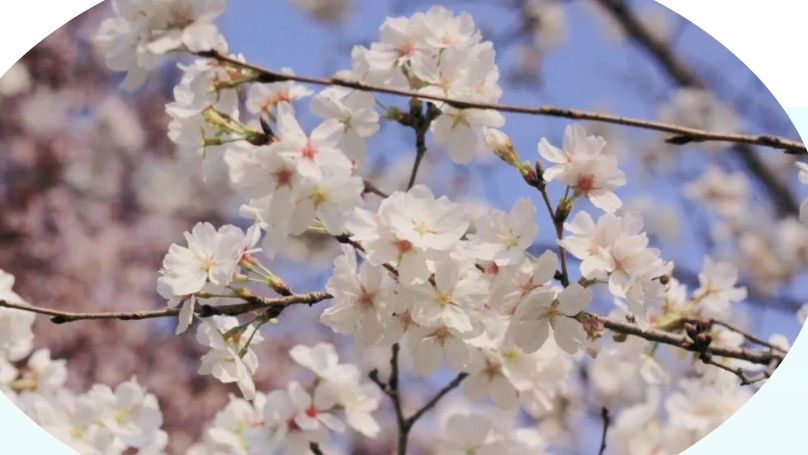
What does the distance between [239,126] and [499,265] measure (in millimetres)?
223

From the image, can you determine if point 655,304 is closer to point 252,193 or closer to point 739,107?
point 252,193

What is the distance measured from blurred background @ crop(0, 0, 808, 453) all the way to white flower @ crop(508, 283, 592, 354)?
356mm

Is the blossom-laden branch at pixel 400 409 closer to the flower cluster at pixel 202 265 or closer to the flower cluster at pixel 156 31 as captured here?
the flower cluster at pixel 202 265

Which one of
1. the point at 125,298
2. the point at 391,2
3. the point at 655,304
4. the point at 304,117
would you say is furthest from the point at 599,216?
the point at 125,298

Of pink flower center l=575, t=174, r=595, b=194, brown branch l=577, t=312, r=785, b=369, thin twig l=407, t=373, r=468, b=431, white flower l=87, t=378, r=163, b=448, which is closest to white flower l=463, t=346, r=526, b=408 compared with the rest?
thin twig l=407, t=373, r=468, b=431

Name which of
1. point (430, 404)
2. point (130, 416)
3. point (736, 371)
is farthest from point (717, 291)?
point (130, 416)

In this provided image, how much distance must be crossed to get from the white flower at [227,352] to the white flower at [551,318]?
0.21m

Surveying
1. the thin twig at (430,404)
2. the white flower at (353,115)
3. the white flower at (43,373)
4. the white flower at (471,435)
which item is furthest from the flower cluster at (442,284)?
the white flower at (43,373)

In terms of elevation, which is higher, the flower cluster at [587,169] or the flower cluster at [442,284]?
the flower cluster at [587,169]

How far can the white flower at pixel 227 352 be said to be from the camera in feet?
2.17

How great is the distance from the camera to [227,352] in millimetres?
672

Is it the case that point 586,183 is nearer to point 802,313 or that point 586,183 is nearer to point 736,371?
point 736,371

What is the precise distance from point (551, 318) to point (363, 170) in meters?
0.42

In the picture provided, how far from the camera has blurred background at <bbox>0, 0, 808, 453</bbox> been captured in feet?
3.41
